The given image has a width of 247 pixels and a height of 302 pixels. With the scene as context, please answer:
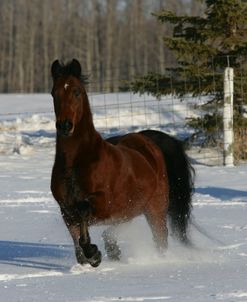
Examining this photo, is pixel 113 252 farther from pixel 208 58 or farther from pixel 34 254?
pixel 208 58

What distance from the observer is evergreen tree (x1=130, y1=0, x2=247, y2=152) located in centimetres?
1439

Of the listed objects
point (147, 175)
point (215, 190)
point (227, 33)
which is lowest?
point (215, 190)

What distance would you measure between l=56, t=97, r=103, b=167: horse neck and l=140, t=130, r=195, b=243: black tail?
1.49 metres

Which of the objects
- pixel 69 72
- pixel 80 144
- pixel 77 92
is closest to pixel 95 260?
pixel 80 144

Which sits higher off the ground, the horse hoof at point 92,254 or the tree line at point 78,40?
the tree line at point 78,40

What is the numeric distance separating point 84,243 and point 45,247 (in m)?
1.51

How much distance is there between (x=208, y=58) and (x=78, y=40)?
147 feet

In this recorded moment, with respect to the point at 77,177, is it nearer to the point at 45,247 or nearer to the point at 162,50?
the point at 45,247

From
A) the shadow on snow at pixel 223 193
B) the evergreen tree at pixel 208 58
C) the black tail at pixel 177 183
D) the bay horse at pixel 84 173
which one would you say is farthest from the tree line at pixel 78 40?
the bay horse at pixel 84 173

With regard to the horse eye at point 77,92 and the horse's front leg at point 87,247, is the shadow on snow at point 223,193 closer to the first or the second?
the horse's front leg at point 87,247

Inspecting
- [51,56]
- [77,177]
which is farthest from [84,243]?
[51,56]

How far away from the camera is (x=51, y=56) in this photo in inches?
2311

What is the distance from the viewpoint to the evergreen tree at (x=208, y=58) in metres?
14.4

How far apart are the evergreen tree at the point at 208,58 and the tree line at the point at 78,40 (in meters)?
37.9
